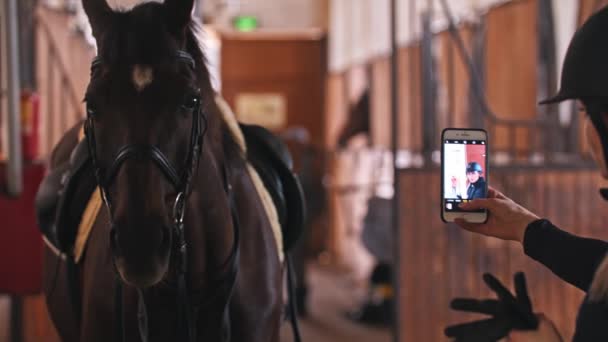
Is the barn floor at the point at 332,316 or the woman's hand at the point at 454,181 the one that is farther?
the barn floor at the point at 332,316

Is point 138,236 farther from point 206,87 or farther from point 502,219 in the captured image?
point 502,219

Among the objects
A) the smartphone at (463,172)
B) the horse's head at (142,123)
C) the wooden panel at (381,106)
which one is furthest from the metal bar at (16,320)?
the wooden panel at (381,106)

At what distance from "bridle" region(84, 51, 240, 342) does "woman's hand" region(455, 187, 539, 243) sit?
17.6 inches

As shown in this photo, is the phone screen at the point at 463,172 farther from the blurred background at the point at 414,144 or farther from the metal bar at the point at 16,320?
the metal bar at the point at 16,320

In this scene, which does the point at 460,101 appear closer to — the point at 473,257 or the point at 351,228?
the point at 473,257

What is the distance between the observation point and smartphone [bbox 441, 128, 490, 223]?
126 centimetres

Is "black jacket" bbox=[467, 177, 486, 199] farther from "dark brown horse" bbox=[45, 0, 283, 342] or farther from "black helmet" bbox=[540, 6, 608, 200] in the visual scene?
"dark brown horse" bbox=[45, 0, 283, 342]

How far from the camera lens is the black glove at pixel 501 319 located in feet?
3.69

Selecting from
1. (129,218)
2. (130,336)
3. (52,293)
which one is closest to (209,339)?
(130,336)

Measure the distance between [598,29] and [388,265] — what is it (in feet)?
13.0

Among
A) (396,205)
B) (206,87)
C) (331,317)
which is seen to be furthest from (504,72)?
(206,87)

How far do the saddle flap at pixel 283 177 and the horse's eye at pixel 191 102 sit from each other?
2.29ft

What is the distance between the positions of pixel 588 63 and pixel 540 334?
368 mm

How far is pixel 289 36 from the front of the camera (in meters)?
8.52
